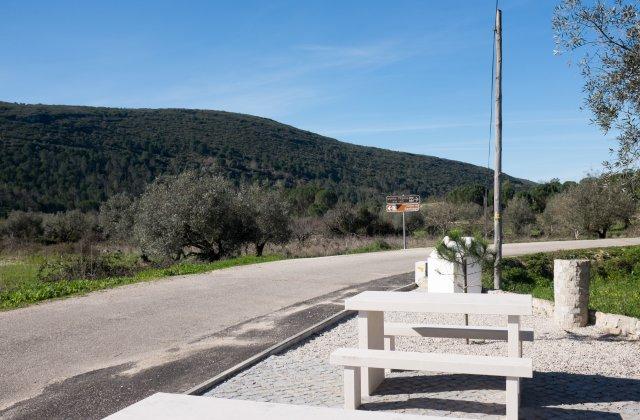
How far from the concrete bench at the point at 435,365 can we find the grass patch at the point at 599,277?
4794 millimetres

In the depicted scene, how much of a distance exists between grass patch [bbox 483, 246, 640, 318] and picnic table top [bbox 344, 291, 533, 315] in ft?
13.4

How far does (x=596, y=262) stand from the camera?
54.7 ft

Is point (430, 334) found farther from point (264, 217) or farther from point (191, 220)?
point (264, 217)

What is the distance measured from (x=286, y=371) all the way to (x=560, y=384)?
Result: 2618 millimetres

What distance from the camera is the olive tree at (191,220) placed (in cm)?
2092

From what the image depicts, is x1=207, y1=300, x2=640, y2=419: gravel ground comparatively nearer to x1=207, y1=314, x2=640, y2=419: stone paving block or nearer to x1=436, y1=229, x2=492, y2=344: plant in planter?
x1=207, y1=314, x2=640, y2=419: stone paving block

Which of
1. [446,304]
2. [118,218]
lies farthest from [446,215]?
[446,304]

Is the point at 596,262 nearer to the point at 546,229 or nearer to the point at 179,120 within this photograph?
the point at 546,229

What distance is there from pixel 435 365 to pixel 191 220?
56.0ft

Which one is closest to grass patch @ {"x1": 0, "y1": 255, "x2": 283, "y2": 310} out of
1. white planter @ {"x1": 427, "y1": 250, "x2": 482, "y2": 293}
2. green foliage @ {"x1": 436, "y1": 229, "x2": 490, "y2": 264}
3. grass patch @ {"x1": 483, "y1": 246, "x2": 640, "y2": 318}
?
white planter @ {"x1": 427, "y1": 250, "x2": 482, "y2": 293}

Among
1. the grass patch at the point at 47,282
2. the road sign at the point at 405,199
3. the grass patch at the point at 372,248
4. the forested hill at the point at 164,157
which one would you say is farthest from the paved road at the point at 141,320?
the forested hill at the point at 164,157

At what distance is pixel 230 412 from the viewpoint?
2.94 meters

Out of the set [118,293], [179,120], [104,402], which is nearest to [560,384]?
[104,402]

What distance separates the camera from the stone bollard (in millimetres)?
8297
